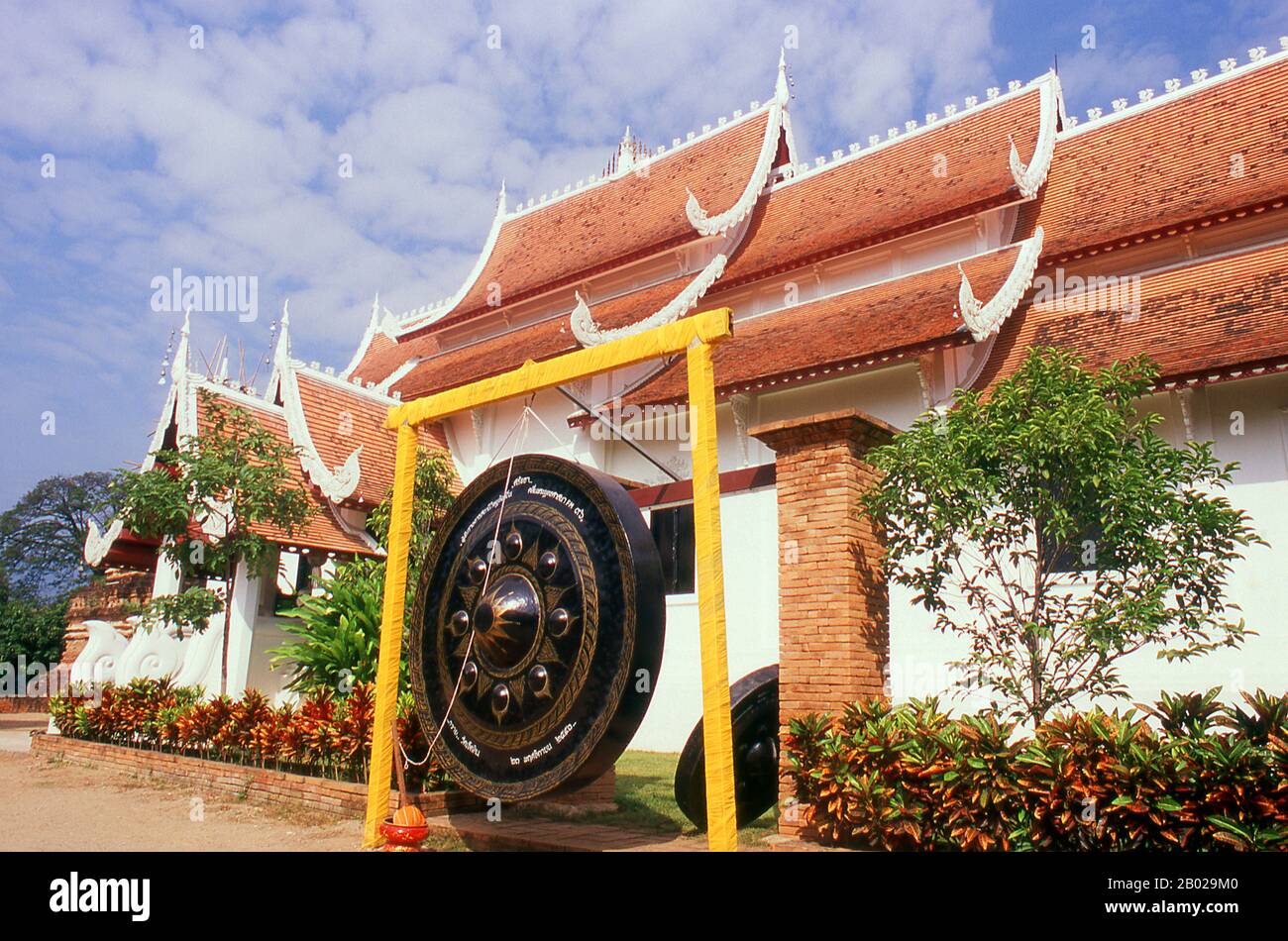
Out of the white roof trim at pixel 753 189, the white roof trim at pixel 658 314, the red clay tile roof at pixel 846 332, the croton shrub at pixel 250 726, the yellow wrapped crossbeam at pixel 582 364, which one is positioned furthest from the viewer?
the white roof trim at pixel 753 189

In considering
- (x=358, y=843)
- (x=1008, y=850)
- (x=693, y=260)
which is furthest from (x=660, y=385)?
(x=1008, y=850)

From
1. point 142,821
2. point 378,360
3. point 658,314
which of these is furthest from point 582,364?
point 378,360

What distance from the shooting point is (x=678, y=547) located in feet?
42.5

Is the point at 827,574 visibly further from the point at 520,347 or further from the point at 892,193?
the point at 520,347

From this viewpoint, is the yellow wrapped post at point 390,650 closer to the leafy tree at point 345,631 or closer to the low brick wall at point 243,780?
the low brick wall at point 243,780

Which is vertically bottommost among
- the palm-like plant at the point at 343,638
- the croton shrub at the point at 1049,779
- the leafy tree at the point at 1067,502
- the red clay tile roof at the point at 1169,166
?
the croton shrub at the point at 1049,779

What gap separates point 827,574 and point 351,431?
37.2 ft

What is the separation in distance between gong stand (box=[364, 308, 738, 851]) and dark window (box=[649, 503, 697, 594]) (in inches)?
260

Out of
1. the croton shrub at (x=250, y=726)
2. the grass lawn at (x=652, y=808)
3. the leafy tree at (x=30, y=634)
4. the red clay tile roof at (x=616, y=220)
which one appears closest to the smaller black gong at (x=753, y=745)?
the grass lawn at (x=652, y=808)

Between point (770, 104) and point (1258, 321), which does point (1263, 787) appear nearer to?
point (1258, 321)

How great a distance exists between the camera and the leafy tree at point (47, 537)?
49.7m

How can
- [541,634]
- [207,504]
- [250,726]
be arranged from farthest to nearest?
[207,504] → [250,726] → [541,634]

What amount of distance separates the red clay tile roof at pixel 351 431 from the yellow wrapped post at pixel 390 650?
738 cm

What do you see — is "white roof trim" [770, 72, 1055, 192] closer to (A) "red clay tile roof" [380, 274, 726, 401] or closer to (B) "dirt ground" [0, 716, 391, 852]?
(A) "red clay tile roof" [380, 274, 726, 401]
